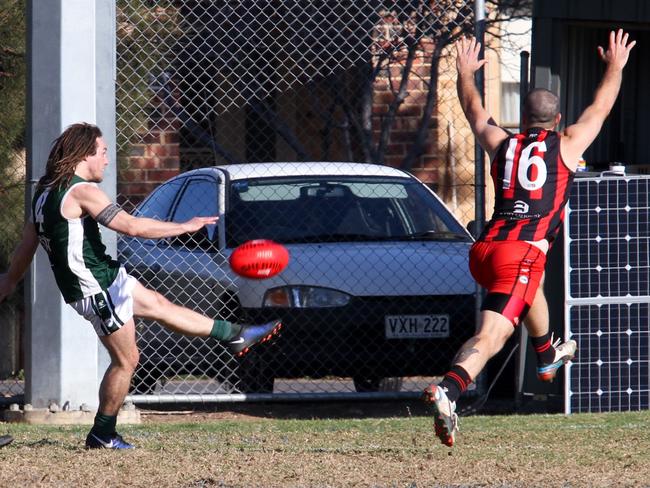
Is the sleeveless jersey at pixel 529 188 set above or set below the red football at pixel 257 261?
above

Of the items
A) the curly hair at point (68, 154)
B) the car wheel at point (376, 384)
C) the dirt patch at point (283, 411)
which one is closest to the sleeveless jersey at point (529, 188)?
the curly hair at point (68, 154)

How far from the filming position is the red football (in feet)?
25.2

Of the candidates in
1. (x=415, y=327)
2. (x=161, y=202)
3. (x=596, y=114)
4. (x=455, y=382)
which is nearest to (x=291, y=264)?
(x=415, y=327)

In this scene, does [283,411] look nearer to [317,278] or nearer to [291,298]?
[291,298]

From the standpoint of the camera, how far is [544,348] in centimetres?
768

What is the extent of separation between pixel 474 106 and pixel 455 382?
1736 mm

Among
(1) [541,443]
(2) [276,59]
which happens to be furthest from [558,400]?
(2) [276,59]

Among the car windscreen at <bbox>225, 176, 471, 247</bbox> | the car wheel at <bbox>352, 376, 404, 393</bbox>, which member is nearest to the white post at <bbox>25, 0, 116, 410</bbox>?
the car windscreen at <bbox>225, 176, 471, 247</bbox>

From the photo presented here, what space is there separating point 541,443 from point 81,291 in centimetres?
270

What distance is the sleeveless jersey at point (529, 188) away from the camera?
7.08 metres

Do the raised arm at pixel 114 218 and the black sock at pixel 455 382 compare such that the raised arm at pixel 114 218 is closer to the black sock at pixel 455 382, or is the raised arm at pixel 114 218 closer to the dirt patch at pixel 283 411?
the black sock at pixel 455 382

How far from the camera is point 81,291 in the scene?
6992 millimetres

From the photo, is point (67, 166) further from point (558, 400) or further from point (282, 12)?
point (282, 12)

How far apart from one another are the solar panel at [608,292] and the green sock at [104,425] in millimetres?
3503
